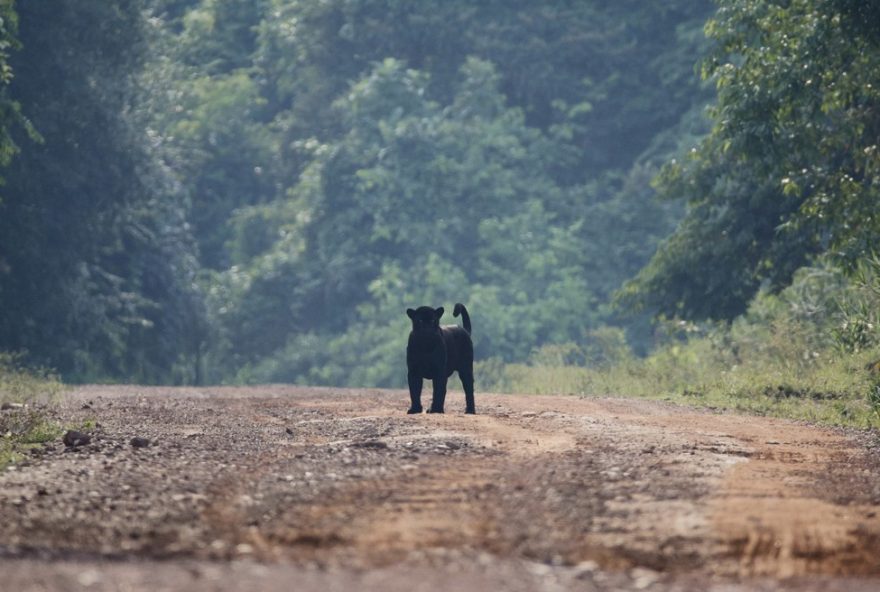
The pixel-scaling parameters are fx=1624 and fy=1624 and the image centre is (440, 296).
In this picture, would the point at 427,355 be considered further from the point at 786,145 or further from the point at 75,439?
the point at 786,145

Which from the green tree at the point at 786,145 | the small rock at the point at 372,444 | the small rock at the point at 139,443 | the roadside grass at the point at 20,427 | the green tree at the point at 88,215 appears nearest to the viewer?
the small rock at the point at 372,444

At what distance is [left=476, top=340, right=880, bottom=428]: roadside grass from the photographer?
1683 cm

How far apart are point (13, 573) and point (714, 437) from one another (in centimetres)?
709

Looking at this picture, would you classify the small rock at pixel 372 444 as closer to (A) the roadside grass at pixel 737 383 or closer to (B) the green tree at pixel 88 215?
(A) the roadside grass at pixel 737 383

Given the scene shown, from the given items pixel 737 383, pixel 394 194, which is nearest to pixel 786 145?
pixel 737 383

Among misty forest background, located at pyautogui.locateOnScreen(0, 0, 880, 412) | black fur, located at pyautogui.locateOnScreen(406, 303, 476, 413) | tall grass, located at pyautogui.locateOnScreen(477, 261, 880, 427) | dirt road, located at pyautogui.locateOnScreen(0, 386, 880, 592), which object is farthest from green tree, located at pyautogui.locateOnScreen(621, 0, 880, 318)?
dirt road, located at pyautogui.locateOnScreen(0, 386, 880, 592)

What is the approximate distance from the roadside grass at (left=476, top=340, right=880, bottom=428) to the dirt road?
3.80m

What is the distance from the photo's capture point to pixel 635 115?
1743 inches

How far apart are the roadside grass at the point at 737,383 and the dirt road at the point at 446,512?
3.80m

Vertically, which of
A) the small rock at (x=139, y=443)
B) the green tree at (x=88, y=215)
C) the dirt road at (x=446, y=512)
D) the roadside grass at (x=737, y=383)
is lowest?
the dirt road at (x=446, y=512)

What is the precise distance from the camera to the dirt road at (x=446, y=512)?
649 cm

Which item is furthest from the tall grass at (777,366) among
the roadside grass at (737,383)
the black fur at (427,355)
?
the black fur at (427,355)

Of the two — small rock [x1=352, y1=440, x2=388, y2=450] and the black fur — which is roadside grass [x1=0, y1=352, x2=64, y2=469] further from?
the black fur

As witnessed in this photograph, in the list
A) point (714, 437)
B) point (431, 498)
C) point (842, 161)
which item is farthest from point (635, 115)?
point (431, 498)
